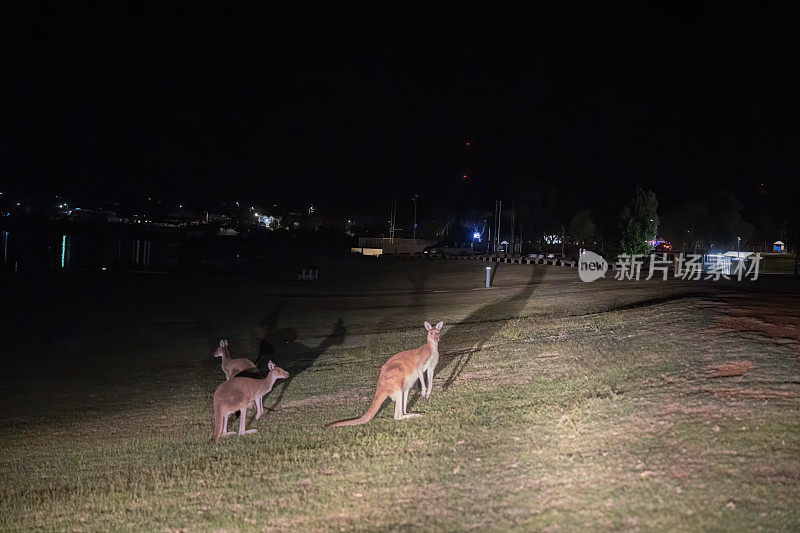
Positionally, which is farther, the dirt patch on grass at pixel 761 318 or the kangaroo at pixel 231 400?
the dirt patch on grass at pixel 761 318

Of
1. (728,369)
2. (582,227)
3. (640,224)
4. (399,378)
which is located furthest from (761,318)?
(582,227)

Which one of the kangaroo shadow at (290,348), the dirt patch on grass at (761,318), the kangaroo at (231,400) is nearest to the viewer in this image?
the kangaroo at (231,400)

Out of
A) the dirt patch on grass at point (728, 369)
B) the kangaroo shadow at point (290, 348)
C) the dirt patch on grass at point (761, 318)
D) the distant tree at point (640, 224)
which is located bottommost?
the kangaroo shadow at point (290, 348)

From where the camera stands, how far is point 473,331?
69.1ft

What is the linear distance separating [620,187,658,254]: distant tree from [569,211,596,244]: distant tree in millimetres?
38299

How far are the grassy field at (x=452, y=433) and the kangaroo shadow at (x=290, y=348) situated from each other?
0.49 feet

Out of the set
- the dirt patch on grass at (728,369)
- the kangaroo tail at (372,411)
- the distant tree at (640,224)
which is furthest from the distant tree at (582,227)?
the kangaroo tail at (372,411)

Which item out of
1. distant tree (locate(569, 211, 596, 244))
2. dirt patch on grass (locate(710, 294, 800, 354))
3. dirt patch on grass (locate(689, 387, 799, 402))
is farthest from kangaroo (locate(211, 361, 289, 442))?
distant tree (locate(569, 211, 596, 244))

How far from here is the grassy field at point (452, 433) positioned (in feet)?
24.1

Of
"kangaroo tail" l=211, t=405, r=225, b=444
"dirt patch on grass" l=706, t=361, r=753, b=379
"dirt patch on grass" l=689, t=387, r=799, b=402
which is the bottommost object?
"kangaroo tail" l=211, t=405, r=225, b=444

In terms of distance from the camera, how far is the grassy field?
7344mm

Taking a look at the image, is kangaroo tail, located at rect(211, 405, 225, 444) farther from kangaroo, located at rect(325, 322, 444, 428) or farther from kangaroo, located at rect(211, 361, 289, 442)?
kangaroo, located at rect(325, 322, 444, 428)

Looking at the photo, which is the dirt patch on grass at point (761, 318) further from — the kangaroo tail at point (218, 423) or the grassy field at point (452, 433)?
the kangaroo tail at point (218, 423)

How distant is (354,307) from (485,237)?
79.3 metres
